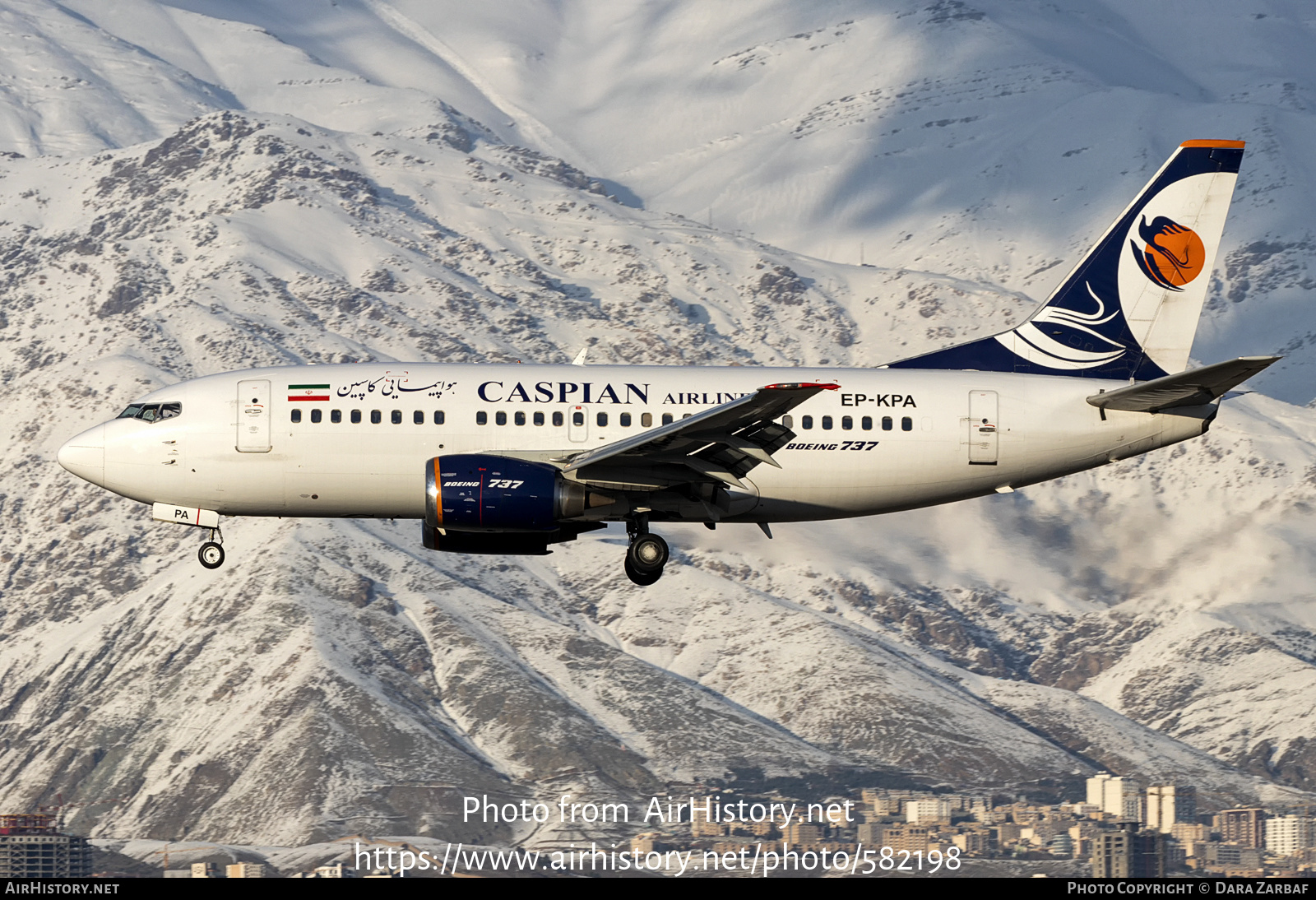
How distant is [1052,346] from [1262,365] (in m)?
10.4

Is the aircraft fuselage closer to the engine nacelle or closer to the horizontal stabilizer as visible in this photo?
the horizontal stabilizer

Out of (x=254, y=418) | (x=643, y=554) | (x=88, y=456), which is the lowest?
(x=643, y=554)

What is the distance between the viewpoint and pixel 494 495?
44.0 metres

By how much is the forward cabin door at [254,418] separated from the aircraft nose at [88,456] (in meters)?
3.55

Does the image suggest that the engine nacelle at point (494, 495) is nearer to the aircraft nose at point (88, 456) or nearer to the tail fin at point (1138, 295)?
the aircraft nose at point (88, 456)

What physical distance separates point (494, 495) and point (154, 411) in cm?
928

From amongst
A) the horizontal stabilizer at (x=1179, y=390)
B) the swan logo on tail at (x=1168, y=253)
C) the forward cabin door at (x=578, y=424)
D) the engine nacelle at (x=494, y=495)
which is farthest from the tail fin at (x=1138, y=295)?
the engine nacelle at (x=494, y=495)

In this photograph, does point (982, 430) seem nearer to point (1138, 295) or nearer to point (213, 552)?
point (1138, 295)

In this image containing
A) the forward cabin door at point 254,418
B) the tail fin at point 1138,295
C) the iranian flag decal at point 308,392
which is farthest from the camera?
the tail fin at point 1138,295

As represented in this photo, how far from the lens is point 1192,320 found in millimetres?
52500

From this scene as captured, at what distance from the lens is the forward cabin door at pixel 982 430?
4794 centimetres

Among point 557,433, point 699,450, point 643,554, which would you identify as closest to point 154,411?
point 557,433

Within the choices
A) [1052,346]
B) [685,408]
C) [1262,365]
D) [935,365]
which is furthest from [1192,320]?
[685,408]

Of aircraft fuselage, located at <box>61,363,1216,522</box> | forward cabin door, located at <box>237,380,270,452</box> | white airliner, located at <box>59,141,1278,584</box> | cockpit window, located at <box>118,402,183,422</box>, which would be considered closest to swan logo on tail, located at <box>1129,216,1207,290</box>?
white airliner, located at <box>59,141,1278,584</box>
